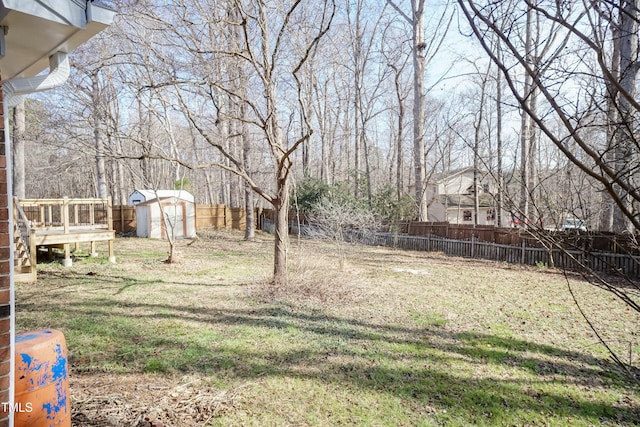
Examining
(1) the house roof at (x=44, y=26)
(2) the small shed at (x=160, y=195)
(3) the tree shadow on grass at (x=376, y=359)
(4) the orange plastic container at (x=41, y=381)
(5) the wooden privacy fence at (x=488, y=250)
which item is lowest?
(3) the tree shadow on grass at (x=376, y=359)

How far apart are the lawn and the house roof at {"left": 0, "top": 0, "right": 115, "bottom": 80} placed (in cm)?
285

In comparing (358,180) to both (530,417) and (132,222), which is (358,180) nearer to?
(132,222)

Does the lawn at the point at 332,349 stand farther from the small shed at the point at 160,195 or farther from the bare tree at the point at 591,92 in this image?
the small shed at the point at 160,195

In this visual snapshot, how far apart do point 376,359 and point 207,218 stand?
19669 millimetres

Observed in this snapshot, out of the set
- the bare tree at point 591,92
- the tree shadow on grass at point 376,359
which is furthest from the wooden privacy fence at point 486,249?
the bare tree at point 591,92

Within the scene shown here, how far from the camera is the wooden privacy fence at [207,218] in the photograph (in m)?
18.9

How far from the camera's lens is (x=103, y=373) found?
361 centimetres

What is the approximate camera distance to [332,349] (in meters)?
4.27

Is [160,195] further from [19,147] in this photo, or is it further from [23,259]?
[23,259]

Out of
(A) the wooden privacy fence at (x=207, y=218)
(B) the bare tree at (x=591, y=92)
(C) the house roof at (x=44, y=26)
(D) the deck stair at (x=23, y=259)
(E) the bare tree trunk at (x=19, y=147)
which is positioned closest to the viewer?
(B) the bare tree at (x=591, y=92)

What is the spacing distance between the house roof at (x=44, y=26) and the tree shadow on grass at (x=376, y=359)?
3056 mm

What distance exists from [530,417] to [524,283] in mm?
5594

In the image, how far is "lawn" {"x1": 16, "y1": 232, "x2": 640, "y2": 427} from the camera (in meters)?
3.05


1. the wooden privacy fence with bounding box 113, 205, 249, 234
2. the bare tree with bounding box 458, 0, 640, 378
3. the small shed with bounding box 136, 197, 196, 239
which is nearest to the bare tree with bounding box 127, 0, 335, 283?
the bare tree with bounding box 458, 0, 640, 378
